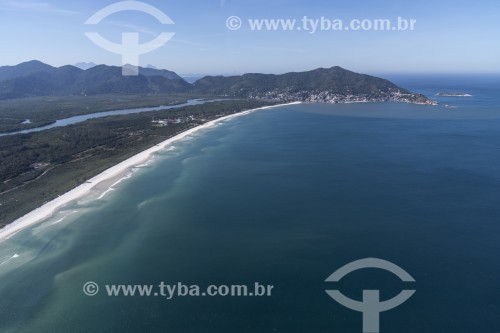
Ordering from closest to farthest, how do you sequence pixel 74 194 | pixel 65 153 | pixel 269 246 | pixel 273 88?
pixel 269 246 → pixel 74 194 → pixel 65 153 → pixel 273 88

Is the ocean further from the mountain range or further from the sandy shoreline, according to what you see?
the mountain range

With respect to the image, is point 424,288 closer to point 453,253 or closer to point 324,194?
point 453,253

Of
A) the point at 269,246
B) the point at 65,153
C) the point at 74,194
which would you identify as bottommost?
the point at 269,246

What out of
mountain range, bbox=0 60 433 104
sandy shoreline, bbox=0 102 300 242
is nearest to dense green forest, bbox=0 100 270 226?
sandy shoreline, bbox=0 102 300 242

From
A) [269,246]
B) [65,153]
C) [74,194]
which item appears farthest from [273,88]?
[269,246]

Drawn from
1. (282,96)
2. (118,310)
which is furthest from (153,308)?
(282,96)

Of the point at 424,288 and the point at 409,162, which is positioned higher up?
the point at 409,162

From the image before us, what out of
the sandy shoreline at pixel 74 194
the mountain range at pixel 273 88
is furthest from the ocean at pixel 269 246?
the mountain range at pixel 273 88

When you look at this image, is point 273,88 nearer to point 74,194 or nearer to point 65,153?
point 65,153
